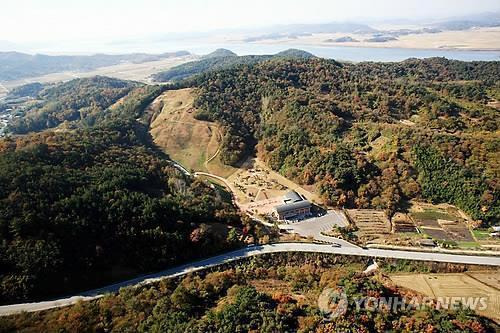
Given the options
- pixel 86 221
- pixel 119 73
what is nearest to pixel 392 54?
pixel 119 73

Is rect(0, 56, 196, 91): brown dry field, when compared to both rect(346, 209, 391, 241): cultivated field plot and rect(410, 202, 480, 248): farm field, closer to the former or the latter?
rect(346, 209, 391, 241): cultivated field plot

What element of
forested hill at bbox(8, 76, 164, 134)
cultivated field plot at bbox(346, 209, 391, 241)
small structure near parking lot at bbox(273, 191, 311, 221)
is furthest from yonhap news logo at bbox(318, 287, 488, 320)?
forested hill at bbox(8, 76, 164, 134)

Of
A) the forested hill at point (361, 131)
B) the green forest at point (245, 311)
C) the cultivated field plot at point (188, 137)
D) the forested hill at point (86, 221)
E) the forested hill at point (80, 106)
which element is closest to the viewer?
the green forest at point (245, 311)

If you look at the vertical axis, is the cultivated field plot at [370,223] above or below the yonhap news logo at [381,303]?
below

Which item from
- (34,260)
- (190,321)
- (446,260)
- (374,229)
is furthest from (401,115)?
(34,260)

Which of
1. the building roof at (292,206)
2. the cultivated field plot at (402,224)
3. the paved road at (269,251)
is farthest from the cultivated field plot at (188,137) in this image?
the cultivated field plot at (402,224)

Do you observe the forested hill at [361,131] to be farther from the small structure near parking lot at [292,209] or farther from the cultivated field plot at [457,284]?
the cultivated field plot at [457,284]

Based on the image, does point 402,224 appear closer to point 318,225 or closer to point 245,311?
point 318,225
